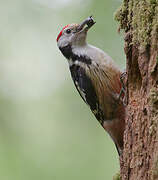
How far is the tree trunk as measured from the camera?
8.91ft

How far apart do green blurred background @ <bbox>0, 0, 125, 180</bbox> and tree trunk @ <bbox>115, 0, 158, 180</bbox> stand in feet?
17.2

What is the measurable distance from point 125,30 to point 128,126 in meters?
0.80

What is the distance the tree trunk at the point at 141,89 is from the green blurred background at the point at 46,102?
5243 mm

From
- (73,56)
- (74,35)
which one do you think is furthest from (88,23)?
(73,56)

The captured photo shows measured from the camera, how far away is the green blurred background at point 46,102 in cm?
877

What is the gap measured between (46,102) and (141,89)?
27.5ft

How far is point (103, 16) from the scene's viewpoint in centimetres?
974

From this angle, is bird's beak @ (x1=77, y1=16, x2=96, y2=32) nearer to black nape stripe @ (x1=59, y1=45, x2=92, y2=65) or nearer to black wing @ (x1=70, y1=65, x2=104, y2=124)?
black nape stripe @ (x1=59, y1=45, x2=92, y2=65)

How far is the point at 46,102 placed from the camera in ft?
36.8

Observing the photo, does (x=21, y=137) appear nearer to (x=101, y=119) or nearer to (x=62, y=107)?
(x=62, y=107)

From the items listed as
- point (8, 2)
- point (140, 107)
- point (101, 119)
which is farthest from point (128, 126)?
point (8, 2)

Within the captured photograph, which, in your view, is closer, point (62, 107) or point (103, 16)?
point (103, 16)

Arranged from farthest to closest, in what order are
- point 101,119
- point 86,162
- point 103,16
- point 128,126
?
point 103,16
point 86,162
point 101,119
point 128,126

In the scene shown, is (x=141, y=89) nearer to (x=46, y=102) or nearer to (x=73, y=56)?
(x=73, y=56)
